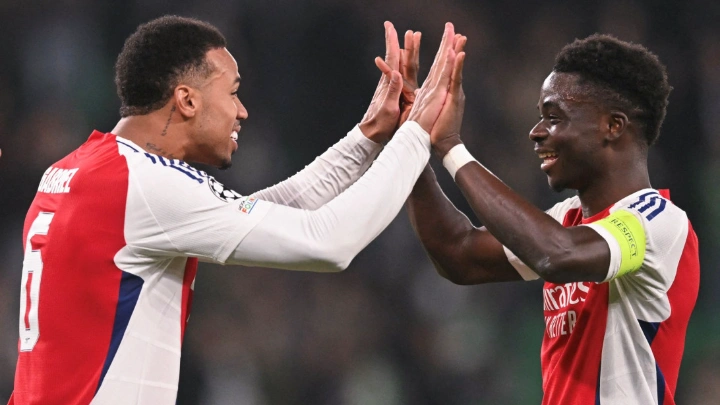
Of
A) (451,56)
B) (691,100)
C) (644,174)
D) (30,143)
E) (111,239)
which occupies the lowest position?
(111,239)

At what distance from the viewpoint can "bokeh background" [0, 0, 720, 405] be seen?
516 cm

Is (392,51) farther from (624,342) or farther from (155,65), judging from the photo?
(624,342)

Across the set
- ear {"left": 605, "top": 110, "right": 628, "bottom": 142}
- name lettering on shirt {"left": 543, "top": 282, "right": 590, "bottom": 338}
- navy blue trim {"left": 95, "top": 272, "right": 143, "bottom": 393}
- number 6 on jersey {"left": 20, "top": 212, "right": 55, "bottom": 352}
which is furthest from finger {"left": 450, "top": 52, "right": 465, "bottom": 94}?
number 6 on jersey {"left": 20, "top": 212, "right": 55, "bottom": 352}

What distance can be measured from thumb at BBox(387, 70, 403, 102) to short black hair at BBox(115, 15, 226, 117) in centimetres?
71

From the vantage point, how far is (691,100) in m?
5.77

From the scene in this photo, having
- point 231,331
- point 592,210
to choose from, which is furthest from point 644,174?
point 231,331

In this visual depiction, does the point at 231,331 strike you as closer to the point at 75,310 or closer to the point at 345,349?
the point at 345,349

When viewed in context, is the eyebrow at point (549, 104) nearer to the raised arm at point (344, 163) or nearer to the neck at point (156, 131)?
the raised arm at point (344, 163)

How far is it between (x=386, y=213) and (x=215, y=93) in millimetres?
681

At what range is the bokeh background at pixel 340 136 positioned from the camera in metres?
5.16

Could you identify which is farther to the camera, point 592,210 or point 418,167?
point 592,210

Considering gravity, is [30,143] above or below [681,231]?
above

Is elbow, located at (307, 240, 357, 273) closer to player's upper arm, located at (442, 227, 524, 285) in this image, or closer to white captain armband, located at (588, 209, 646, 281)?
white captain armband, located at (588, 209, 646, 281)

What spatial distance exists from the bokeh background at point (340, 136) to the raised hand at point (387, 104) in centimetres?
245
